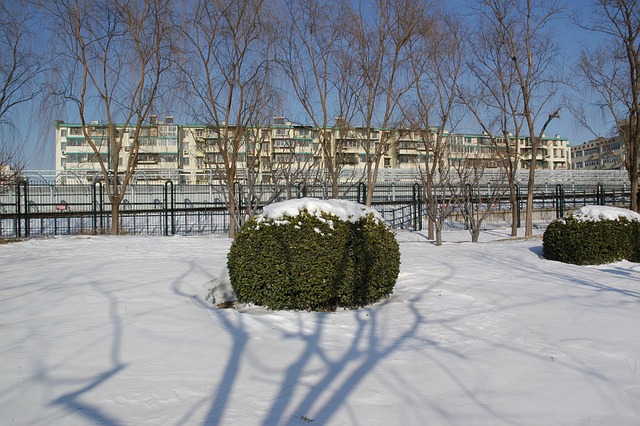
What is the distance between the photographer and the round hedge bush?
6.02m

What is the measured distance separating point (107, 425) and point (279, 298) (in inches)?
126

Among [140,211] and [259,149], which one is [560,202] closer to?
[259,149]

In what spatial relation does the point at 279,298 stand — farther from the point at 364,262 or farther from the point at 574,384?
the point at 574,384

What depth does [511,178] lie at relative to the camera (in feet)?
58.3

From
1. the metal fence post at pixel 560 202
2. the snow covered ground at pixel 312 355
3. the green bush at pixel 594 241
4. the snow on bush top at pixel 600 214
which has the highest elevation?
the metal fence post at pixel 560 202

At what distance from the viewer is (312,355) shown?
14.5 ft

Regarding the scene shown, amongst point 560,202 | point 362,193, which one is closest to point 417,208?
point 362,193

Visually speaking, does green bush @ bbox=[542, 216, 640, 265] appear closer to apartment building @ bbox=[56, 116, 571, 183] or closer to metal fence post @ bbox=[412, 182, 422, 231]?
apartment building @ bbox=[56, 116, 571, 183]

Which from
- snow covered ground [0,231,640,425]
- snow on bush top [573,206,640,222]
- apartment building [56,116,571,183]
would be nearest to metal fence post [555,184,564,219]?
apartment building [56,116,571,183]

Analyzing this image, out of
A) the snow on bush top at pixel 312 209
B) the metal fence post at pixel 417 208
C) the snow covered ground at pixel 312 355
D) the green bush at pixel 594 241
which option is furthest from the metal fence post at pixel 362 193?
the snow on bush top at pixel 312 209

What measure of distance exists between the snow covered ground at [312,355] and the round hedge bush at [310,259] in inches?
10.6

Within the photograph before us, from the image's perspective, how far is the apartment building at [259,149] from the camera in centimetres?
1623

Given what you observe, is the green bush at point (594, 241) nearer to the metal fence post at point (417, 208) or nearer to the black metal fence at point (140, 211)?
the black metal fence at point (140, 211)

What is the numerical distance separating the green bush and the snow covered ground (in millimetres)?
2631
